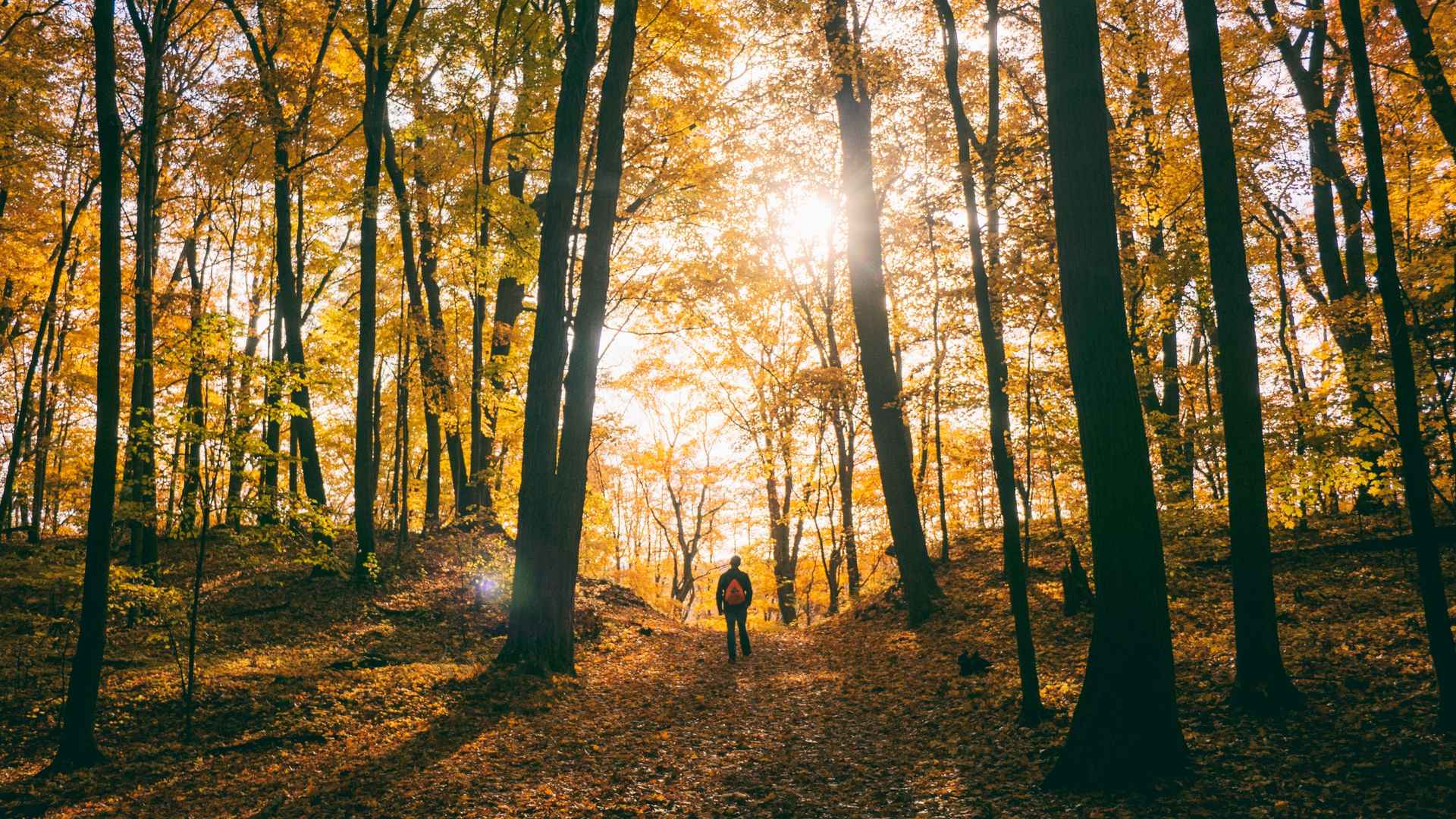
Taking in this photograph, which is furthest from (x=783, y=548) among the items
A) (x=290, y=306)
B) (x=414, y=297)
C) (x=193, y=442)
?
(x=193, y=442)

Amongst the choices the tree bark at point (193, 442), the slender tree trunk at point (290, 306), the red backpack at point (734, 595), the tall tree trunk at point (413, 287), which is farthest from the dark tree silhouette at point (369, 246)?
the red backpack at point (734, 595)

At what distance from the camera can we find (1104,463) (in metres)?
5.21

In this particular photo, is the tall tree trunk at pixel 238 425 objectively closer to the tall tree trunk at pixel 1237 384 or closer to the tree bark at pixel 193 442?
the tree bark at pixel 193 442

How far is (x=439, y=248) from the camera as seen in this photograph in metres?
14.5

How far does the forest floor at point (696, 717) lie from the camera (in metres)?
5.11

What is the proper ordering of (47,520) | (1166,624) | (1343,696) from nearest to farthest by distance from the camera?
1. (1166,624)
2. (1343,696)
3. (47,520)

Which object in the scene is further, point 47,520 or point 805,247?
point 47,520

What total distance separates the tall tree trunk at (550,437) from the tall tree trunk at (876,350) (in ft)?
16.4

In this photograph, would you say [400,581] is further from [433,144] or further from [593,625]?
[433,144]

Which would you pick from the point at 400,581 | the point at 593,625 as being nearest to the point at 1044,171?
the point at 593,625

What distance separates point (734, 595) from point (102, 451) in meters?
8.57

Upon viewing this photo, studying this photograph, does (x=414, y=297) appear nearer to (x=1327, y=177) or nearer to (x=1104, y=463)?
(x=1104, y=463)

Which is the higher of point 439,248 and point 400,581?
point 439,248

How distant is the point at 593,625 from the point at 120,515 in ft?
23.5
